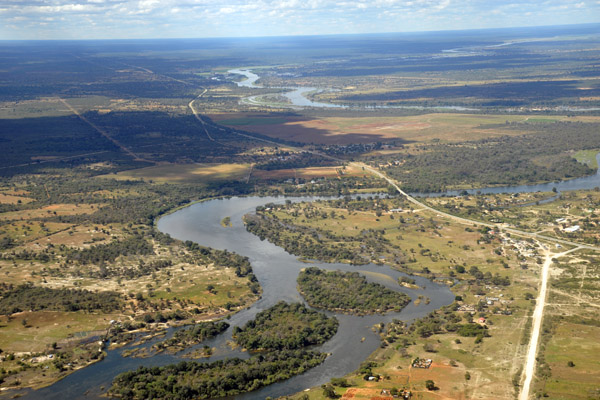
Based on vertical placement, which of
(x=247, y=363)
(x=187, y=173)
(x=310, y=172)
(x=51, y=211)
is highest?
(x=310, y=172)

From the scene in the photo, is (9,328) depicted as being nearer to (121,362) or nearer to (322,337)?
(121,362)

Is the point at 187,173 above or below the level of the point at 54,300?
above

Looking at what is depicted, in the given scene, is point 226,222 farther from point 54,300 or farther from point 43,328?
point 43,328

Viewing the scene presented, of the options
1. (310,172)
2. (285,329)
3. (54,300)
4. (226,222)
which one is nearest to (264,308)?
(285,329)

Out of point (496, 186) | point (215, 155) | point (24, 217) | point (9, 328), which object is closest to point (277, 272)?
point (9, 328)

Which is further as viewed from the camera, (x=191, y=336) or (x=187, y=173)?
(x=187, y=173)

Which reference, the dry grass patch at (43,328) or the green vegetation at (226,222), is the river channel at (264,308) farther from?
the dry grass patch at (43,328)

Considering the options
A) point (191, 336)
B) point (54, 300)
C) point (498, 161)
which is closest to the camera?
point (191, 336)
